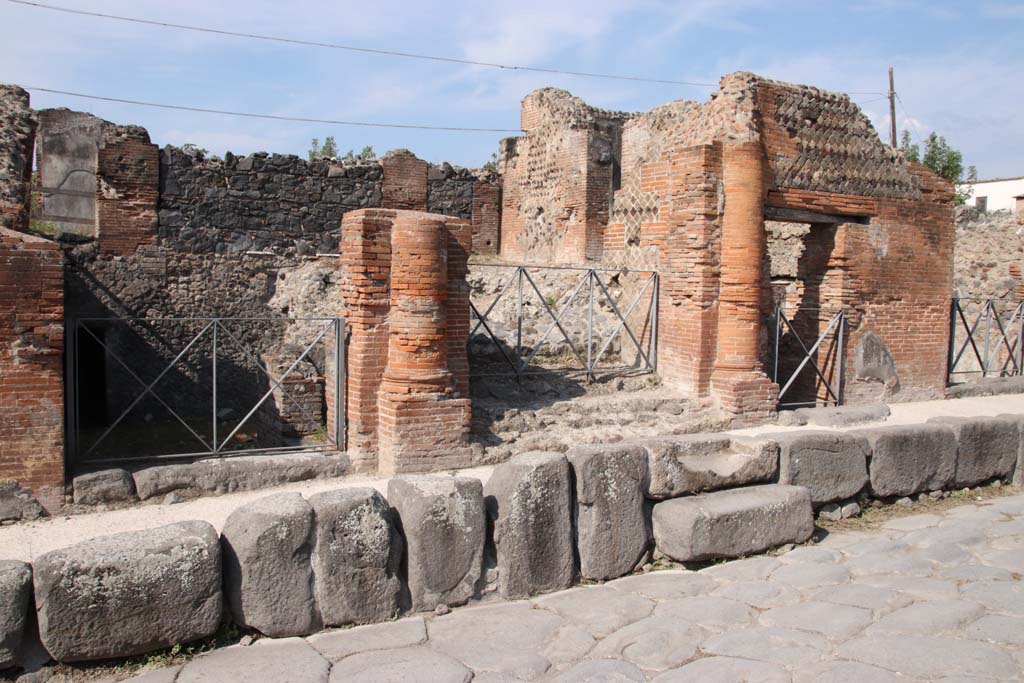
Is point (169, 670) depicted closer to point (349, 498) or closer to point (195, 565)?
point (195, 565)

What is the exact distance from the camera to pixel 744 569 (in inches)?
211

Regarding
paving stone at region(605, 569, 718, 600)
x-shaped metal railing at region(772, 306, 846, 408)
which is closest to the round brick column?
paving stone at region(605, 569, 718, 600)

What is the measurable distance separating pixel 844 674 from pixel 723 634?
28.4 inches

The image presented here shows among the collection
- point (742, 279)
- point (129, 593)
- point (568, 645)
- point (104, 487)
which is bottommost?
point (568, 645)

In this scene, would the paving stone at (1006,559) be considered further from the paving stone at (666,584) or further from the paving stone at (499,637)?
the paving stone at (499,637)

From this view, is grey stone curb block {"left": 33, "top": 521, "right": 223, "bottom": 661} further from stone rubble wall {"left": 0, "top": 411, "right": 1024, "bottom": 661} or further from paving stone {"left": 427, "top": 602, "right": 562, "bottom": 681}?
paving stone {"left": 427, "top": 602, "right": 562, "bottom": 681}

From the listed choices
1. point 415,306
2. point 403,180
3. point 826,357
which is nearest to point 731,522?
point 415,306

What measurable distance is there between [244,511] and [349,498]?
1.83 feet

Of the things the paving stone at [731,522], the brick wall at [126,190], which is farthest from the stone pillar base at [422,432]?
the brick wall at [126,190]

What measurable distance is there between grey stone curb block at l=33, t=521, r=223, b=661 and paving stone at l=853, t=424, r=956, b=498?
519cm

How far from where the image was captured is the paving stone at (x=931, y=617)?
433 cm

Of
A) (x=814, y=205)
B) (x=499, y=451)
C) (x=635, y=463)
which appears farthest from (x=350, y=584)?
(x=814, y=205)

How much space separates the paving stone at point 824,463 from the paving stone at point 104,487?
535 centimetres

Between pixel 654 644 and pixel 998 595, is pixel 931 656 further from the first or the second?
pixel 654 644
